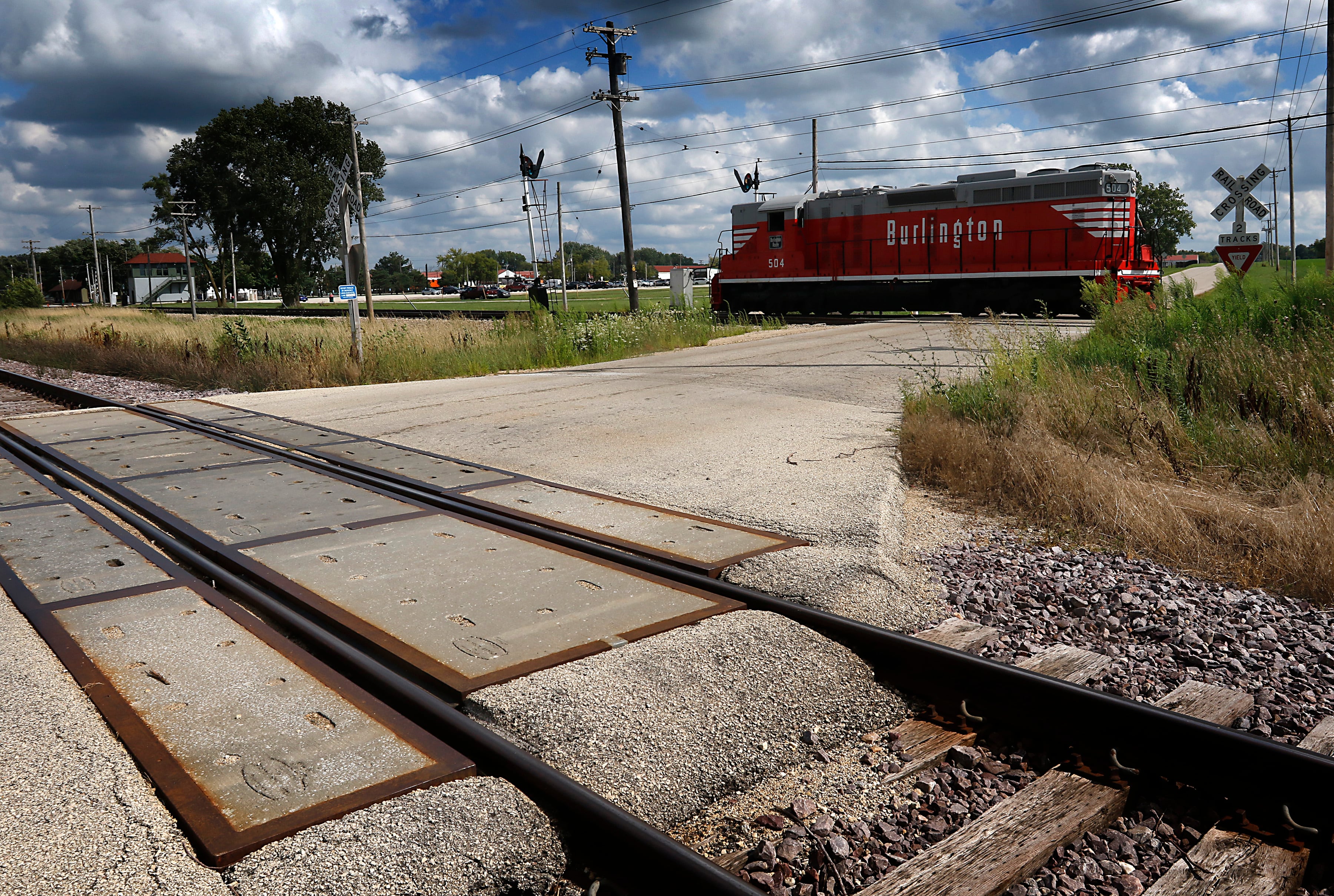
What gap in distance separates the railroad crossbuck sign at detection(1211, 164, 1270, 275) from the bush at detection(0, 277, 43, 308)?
252 ft

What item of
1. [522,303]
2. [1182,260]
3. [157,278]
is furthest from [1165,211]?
[157,278]

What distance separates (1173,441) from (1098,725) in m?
4.21

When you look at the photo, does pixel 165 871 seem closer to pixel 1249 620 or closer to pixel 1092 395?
pixel 1249 620

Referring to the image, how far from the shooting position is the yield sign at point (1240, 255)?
1405cm

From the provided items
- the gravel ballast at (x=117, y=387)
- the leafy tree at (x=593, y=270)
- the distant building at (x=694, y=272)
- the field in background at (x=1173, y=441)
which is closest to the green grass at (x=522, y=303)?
the distant building at (x=694, y=272)

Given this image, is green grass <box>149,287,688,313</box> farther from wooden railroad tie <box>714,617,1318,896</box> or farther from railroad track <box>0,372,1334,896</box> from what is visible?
wooden railroad tie <box>714,617,1318,896</box>

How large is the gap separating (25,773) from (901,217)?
26928 mm

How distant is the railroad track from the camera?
7.25 feet

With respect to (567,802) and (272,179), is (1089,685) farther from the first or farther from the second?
(272,179)

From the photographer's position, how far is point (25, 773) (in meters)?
2.44

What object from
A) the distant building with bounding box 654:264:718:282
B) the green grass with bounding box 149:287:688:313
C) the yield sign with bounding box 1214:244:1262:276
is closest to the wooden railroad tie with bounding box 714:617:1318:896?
the yield sign with bounding box 1214:244:1262:276

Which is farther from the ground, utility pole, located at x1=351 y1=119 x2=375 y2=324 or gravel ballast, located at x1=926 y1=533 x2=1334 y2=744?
utility pole, located at x1=351 y1=119 x2=375 y2=324

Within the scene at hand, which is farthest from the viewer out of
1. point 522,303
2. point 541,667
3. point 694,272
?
point 522,303

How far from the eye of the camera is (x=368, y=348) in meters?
16.2
